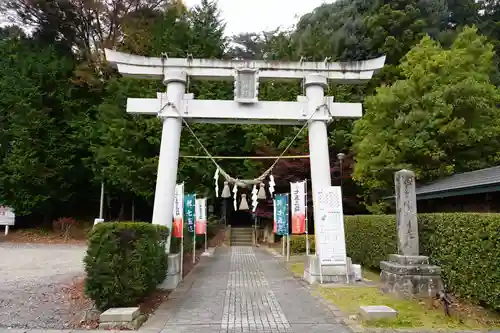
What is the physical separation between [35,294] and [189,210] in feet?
25.2

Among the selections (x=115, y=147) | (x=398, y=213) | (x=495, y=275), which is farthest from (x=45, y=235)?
(x=495, y=275)

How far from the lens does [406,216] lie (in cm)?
940

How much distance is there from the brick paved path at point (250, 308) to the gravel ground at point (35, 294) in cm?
206

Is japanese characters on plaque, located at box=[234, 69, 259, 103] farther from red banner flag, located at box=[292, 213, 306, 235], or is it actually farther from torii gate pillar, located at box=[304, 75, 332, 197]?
red banner flag, located at box=[292, 213, 306, 235]

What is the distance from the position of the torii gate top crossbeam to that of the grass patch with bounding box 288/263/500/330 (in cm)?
575

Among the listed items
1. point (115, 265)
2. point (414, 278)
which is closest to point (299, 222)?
point (414, 278)

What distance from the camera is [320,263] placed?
10.8 meters

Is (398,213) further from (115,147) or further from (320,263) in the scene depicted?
(115,147)

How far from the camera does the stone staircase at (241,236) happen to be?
27.4 metres

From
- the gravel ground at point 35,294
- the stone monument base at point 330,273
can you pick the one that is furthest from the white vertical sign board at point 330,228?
the gravel ground at point 35,294

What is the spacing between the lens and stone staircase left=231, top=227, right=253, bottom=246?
27356 millimetres

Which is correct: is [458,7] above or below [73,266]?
above

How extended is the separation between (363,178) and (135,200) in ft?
61.4

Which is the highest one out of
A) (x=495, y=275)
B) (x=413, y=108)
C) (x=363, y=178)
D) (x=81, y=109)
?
(x=81, y=109)
